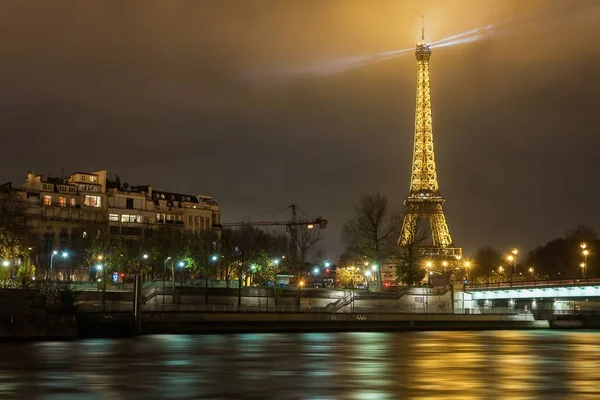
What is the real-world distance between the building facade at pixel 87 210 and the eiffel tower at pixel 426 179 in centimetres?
4001

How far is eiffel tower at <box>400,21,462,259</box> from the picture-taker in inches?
6909

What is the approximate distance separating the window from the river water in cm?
10804

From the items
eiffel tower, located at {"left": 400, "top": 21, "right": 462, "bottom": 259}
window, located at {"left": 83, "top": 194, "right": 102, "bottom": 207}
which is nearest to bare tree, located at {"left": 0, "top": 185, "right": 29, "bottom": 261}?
window, located at {"left": 83, "top": 194, "right": 102, "bottom": 207}

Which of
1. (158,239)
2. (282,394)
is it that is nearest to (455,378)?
(282,394)

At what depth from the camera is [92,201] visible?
155m

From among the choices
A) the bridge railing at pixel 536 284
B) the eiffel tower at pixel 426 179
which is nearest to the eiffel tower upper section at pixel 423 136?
the eiffel tower at pixel 426 179

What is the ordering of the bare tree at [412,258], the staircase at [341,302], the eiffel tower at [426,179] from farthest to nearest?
the eiffel tower at [426,179]
the bare tree at [412,258]
the staircase at [341,302]

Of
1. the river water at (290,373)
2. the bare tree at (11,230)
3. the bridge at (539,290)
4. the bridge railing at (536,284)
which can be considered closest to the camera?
the river water at (290,373)

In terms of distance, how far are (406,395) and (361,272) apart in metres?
124

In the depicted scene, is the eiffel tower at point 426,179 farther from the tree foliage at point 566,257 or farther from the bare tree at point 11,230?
the bare tree at point 11,230

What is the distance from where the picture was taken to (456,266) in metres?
164

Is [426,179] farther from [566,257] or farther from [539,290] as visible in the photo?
[539,290]

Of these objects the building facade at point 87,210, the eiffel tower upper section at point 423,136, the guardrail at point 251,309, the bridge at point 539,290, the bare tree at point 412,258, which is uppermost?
the eiffel tower upper section at point 423,136

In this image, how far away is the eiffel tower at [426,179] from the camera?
175500mm
